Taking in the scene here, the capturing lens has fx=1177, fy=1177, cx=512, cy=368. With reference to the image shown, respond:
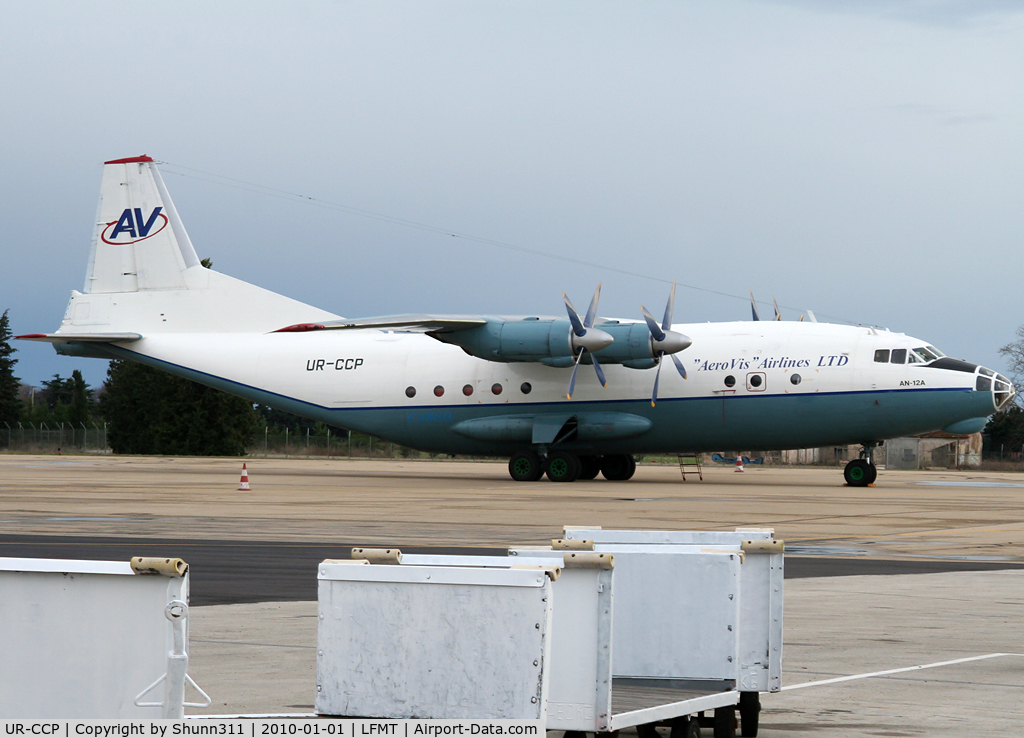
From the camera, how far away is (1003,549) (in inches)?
689

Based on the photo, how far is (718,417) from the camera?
34969mm

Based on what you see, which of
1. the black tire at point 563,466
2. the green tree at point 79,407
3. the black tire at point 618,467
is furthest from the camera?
the green tree at point 79,407

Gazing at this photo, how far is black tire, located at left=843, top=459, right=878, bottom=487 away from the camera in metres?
35.3

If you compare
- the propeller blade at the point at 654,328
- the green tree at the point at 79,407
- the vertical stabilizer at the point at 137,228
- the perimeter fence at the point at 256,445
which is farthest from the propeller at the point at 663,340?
the green tree at the point at 79,407

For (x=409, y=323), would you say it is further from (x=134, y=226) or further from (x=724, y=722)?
(x=724, y=722)

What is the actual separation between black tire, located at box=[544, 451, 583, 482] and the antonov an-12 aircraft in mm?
44

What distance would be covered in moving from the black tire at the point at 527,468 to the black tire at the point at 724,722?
30713 millimetres

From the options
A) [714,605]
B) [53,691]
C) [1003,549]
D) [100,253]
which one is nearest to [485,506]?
[1003,549]

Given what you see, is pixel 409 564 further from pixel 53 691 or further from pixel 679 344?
pixel 679 344

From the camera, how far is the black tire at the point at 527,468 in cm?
3706

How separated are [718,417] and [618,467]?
548 centimetres

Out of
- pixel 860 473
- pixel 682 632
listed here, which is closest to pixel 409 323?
pixel 860 473

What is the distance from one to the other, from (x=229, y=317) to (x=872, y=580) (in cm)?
3146

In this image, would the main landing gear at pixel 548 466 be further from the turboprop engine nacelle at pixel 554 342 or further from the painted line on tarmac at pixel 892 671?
the painted line on tarmac at pixel 892 671
